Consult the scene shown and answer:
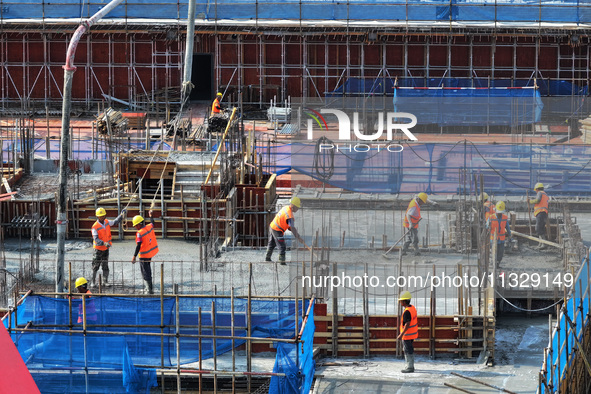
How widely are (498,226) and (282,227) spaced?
A: 440 cm

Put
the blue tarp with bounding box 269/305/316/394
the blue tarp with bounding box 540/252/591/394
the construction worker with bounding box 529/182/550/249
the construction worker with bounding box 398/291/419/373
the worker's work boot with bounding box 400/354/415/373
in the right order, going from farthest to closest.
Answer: the construction worker with bounding box 529/182/550/249 < the worker's work boot with bounding box 400/354/415/373 < the construction worker with bounding box 398/291/419/373 < the blue tarp with bounding box 269/305/316/394 < the blue tarp with bounding box 540/252/591/394

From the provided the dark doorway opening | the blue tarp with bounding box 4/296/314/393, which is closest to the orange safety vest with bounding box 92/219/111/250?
the blue tarp with bounding box 4/296/314/393

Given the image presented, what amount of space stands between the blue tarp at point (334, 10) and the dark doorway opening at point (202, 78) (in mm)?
3788

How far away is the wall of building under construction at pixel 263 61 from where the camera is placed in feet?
149

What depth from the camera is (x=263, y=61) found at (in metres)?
46.0

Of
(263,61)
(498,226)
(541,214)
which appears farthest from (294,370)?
(263,61)

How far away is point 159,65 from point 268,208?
18.3m

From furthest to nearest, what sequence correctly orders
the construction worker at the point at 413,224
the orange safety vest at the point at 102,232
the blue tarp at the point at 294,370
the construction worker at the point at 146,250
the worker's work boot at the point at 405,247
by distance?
the worker's work boot at the point at 405,247 → the construction worker at the point at 413,224 → the orange safety vest at the point at 102,232 → the construction worker at the point at 146,250 → the blue tarp at the point at 294,370

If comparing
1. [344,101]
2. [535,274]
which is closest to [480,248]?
[535,274]

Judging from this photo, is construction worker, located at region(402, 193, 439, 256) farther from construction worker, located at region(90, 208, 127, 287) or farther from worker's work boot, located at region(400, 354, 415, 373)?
construction worker, located at region(90, 208, 127, 287)

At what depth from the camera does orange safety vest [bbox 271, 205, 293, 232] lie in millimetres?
24828

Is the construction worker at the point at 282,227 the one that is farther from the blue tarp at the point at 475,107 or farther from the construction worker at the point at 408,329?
the blue tarp at the point at 475,107

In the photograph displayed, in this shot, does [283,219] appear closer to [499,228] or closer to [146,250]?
[146,250]

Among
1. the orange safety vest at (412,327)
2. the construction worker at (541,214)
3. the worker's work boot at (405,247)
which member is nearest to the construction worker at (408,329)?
the orange safety vest at (412,327)
